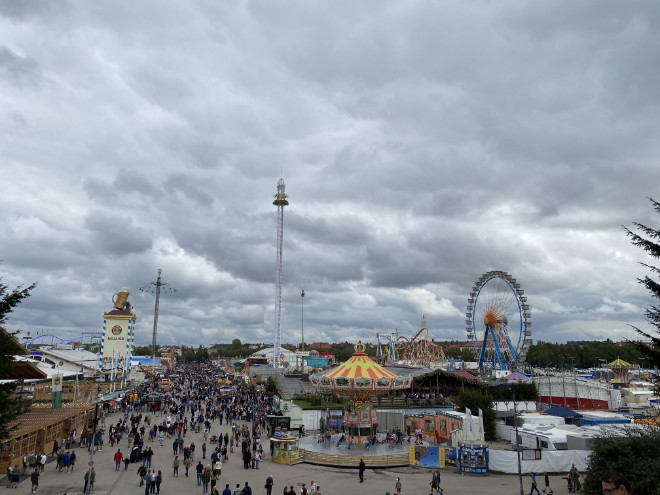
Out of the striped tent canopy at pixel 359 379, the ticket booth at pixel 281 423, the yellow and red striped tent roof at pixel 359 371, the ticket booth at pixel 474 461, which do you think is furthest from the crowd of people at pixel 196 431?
the ticket booth at pixel 474 461

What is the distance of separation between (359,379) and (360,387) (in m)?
0.51

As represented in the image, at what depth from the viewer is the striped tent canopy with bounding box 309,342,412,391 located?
2853cm

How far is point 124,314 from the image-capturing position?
62531mm

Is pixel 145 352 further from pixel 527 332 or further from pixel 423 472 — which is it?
pixel 423 472

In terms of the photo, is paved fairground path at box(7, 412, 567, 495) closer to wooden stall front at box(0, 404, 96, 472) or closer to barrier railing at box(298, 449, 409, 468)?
barrier railing at box(298, 449, 409, 468)

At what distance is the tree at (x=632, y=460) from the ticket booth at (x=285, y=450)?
46.0 ft

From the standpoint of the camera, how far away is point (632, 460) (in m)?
12.8

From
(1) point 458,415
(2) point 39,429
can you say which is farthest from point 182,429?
(1) point 458,415

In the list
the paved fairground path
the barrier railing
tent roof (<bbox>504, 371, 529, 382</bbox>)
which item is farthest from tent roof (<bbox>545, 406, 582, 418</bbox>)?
the barrier railing

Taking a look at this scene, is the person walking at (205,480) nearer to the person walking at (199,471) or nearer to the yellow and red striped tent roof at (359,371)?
the person walking at (199,471)

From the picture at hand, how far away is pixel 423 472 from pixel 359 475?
11.9ft

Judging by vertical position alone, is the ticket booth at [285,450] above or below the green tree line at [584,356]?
below

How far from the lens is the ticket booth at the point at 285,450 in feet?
78.2

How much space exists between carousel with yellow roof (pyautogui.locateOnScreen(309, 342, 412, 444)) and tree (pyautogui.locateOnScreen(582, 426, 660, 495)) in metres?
15.1
